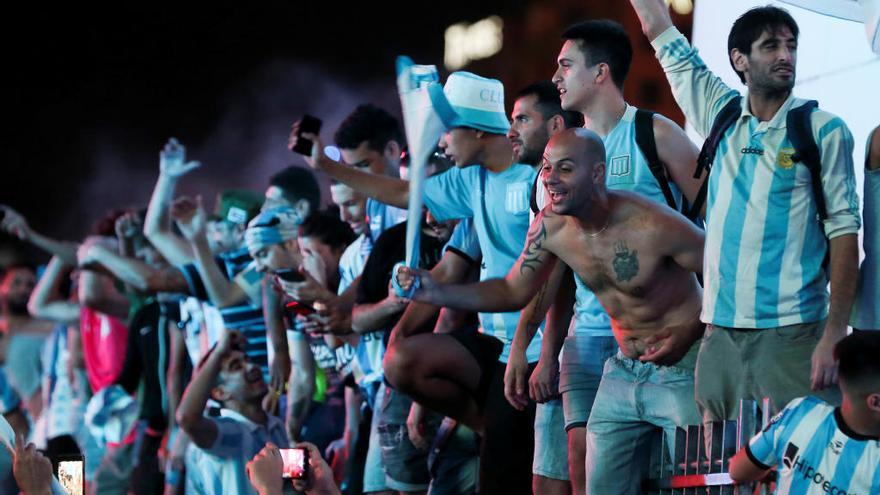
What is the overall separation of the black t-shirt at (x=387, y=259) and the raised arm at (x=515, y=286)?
1529 millimetres

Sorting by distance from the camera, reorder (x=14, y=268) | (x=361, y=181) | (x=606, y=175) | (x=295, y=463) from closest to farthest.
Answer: (x=295, y=463) < (x=606, y=175) < (x=361, y=181) < (x=14, y=268)

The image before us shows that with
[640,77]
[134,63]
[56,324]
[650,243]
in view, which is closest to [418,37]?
[134,63]

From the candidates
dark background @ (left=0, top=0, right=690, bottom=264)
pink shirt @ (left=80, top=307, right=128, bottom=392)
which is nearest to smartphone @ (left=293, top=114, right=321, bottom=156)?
pink shirt @ (left=80, top=307, right=128, bottom=392)

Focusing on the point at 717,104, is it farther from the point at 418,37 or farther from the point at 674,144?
the point at 418,37

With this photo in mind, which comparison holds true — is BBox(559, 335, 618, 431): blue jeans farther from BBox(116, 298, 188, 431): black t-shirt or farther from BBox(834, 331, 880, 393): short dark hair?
BBox(116, 298, 188, 431): black t-shirt

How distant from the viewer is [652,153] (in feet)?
15.9

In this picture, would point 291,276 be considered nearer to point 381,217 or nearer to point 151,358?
point 381,217

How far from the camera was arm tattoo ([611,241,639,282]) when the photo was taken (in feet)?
15.0

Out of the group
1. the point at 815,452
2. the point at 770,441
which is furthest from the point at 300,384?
the point at 815,452

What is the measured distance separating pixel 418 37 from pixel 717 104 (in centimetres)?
828

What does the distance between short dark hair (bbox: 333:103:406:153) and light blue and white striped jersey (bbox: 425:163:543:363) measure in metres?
1.53

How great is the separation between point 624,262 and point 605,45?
3.29 ft

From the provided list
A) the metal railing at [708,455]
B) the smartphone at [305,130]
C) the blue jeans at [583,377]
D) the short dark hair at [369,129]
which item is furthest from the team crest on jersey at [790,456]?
the short dark hair at [369,129]

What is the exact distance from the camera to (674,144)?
482 cm
